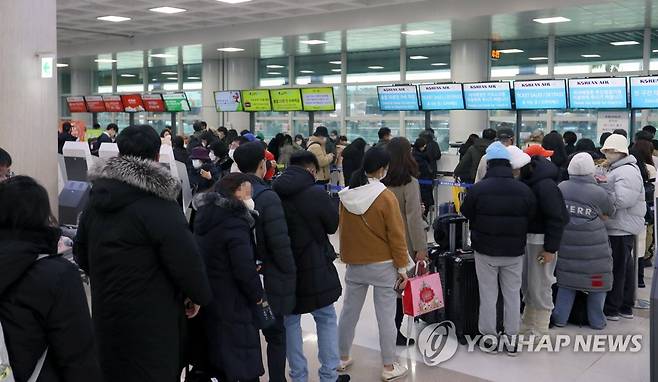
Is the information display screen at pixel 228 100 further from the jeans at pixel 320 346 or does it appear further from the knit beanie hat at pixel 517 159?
the jeans at pixel 320 346

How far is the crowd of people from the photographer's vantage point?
210 centimetres

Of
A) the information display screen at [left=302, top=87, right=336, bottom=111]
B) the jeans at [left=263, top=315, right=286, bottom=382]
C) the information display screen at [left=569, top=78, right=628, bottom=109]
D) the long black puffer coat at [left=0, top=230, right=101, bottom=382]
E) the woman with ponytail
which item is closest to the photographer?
the long black puffer coat at [left=0, top=230, right=101, bottom=382]

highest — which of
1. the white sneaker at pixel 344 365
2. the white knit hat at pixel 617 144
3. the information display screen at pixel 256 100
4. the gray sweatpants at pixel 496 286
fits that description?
the information display screen at pixel 256 100

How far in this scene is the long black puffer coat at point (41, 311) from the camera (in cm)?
202

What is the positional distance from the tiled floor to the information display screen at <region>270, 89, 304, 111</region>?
9722mm

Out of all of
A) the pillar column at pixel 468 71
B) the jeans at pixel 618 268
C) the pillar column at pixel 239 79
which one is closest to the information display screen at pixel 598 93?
the pillar column at pixel 468 71

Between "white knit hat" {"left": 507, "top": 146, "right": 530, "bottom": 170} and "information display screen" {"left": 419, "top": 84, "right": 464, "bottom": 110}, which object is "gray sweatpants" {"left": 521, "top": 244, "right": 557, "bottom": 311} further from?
"information display screen" {"left": 419, "top": 84, "right": 464, "bottom": 110}

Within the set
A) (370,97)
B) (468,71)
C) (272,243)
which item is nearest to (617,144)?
(272,243)

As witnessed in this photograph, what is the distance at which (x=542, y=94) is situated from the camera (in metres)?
10.7

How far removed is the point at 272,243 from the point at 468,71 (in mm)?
11717

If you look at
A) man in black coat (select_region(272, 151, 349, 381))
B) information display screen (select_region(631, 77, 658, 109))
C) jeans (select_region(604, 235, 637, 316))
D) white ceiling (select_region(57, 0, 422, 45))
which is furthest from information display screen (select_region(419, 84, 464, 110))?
man in black coat (select_region(272, 151, 349, 381))

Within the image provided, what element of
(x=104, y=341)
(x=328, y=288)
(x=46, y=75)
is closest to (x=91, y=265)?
(x=104, y=341)

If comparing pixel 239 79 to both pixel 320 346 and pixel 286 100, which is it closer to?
pixel 286 100

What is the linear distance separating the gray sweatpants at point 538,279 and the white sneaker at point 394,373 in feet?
4.09
